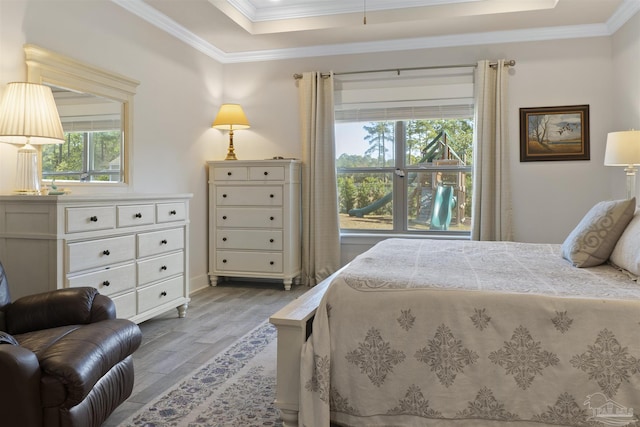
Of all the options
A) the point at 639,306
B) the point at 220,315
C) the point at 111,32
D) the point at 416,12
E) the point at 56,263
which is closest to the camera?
the point at 639,306

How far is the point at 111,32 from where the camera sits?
3551 mm

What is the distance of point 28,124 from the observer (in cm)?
253

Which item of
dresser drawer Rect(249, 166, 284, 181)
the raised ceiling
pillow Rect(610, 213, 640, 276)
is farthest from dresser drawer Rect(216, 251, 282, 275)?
pillow Rect(610, 213, 640, 276)

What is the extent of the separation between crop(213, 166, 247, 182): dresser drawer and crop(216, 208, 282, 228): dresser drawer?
326 mm

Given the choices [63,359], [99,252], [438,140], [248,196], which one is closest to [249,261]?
[248,196]

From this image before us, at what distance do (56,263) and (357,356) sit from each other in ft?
5.70

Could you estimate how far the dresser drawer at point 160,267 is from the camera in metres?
3.22

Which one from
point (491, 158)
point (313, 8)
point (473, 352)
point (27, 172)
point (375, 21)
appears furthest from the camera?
point (491, 158)

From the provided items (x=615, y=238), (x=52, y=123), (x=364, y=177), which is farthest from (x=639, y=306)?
(x=364, y=177)

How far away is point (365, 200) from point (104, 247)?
2.96m

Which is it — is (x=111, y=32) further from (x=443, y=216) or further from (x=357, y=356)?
(x=443, y=216)

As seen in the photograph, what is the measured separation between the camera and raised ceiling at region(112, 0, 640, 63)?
13.1 ft

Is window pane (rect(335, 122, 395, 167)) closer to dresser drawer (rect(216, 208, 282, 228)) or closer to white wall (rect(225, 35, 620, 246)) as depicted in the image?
white wall (rect(225, 35, 620, 246))

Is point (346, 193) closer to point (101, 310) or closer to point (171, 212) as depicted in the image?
point (171, 212)
